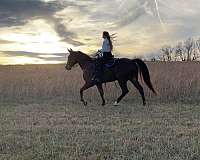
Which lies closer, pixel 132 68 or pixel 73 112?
pixel 73 112

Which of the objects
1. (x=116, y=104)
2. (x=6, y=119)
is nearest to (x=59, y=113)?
(x=6, y=119)

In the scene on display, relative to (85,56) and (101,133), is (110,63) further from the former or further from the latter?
(101,133)

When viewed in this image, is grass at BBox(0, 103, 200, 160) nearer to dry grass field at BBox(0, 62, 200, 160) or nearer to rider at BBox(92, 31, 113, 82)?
dry grass field at BBox(0, 62, 200, 160)

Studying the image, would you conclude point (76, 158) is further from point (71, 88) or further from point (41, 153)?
point (71, 88)

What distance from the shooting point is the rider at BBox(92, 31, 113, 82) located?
1605cm

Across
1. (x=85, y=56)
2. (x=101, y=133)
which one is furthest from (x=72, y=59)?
(x=101, y=133)

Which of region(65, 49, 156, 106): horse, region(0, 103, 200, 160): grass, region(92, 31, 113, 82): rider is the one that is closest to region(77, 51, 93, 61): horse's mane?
region(65, 49, 156, 106): horse

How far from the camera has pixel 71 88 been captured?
68.1 ft

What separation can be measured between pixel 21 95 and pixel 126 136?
39.6ft

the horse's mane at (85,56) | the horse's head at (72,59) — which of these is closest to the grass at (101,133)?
the horse's mane at (85,56)

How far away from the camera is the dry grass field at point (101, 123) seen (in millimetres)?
7434

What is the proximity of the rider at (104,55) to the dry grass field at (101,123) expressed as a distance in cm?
114

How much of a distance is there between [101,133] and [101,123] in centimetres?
186

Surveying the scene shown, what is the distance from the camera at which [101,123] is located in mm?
11234
